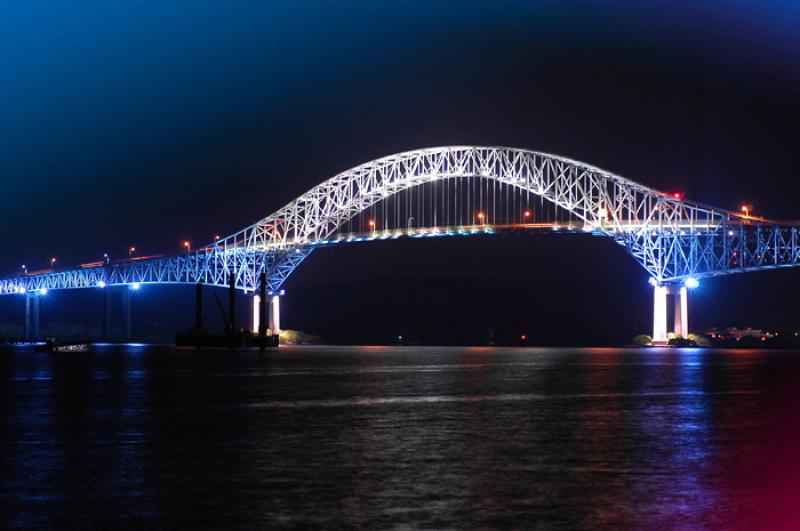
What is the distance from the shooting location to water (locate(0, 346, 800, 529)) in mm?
12820

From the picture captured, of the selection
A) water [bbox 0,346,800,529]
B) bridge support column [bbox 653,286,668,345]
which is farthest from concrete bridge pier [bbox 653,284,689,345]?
water [bbox 0,346,800,529]

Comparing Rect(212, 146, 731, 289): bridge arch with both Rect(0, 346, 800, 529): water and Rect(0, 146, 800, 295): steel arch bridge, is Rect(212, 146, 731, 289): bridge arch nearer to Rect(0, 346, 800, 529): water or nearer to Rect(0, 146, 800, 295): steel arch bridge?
Rect(0, 146, 800, 295): steel arch bridge

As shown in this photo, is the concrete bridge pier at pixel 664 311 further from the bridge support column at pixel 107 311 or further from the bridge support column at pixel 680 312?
the bridge support column at pixel 107 311

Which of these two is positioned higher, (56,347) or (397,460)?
(397,460)

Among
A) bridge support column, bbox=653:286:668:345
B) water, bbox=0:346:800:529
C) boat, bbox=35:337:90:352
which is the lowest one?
boat, bbox=35:337:90:352

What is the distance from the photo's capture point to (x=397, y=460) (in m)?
17.3

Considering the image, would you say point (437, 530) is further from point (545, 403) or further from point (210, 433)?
point (545, 403)

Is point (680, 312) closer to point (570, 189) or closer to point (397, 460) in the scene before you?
point (570, 189)

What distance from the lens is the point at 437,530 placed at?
38.8 feet

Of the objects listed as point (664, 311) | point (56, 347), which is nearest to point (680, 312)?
point (664, 311)

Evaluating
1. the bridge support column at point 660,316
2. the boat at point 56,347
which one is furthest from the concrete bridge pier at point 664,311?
the boat at point 56,347

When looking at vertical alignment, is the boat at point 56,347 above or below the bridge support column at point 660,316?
below

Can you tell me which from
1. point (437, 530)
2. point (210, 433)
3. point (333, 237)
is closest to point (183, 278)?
point (333, 237)

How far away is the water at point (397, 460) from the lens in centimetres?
1282
